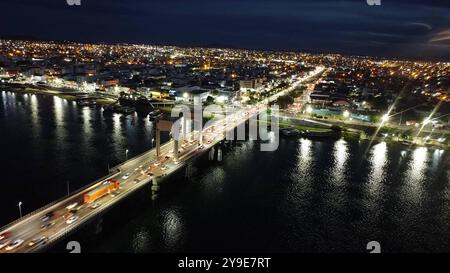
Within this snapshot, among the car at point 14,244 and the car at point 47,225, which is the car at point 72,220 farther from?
the car at point 14,244

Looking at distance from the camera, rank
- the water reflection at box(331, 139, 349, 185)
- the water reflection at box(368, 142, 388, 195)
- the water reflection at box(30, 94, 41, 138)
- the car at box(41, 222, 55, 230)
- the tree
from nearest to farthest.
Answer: the car at box(41, 222, 55, 230) → the water reflection at box(368, 142, 388, 195) → the water reflection at box(331, 139, 349, 185) → the water reflection at box(30, 94, 41, 138) → the tree

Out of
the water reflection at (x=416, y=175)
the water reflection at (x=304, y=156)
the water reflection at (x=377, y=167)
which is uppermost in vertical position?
the water reflection at (x=304, y=156)

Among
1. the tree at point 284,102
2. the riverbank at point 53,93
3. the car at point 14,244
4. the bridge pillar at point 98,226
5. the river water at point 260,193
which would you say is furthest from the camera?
the riverbank at point 53,93

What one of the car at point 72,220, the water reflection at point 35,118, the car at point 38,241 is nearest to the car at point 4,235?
the car at point 38,241

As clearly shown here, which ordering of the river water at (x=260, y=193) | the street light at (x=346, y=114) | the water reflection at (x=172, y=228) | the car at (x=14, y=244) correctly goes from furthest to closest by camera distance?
the street light at (x=346, y=114)
the river water at (x=260, y=193)
the water reflection at (x=172, y=228)
the car at (x=14, y=244)

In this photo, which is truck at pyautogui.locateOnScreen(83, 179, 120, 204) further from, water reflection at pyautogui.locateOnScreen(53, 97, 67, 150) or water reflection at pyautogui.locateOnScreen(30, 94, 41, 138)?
water reflection at pyautogui.locateOnScreen(30, 94, 41, 138)

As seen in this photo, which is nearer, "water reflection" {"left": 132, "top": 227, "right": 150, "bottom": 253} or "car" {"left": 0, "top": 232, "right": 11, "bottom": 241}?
"car" {"left": 0, "top": 232, "right": 11, "bottom": 241}

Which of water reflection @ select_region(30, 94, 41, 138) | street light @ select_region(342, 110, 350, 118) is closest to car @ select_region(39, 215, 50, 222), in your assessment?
water reflection @ select_region(30, 94, 41, 138)
